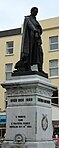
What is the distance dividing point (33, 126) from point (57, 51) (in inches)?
1128

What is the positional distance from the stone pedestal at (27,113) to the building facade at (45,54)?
76.9ft

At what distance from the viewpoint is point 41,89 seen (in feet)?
43.6

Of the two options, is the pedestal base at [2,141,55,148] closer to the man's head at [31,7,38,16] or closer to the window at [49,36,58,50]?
the man's head at [31,7,38,16]

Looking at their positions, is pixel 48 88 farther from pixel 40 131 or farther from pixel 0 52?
pixel 0 52

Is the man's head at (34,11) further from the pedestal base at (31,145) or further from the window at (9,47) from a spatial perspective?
the window at (9,47)

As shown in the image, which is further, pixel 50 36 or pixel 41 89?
pixel 50 36

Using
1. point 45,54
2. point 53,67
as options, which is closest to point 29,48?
point 53,67

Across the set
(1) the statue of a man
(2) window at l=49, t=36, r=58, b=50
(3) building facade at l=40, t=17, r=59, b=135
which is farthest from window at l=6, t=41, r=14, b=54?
(1) the statue of a man

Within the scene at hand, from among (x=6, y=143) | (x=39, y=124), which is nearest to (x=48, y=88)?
(x=39, y=124)

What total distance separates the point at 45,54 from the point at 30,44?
91.8 feet

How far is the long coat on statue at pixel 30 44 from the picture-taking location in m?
13.9

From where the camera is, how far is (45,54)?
42.0 meters

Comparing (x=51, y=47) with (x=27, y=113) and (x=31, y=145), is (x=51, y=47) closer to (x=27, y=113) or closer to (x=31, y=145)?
(x=27, y=113)

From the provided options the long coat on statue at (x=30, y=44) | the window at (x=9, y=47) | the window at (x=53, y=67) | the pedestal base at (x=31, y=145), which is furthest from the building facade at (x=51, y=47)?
the pedestal base at (x=31, y=145)
